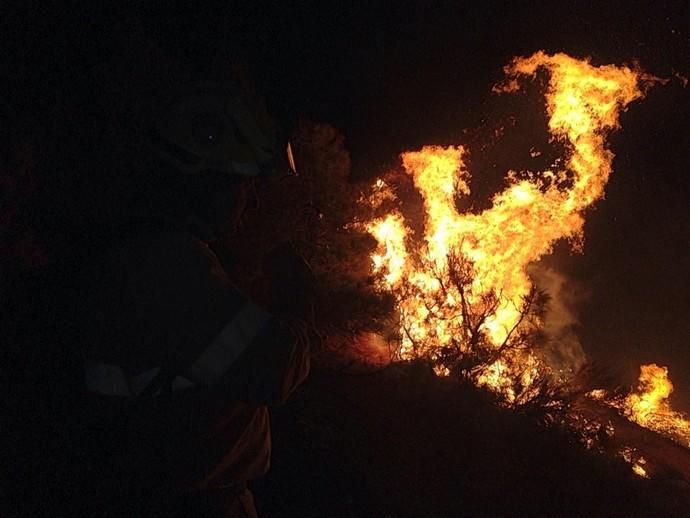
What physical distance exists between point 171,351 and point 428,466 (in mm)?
4689

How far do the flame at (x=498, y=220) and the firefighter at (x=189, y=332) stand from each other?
8.39 m

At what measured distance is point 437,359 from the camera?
964cm

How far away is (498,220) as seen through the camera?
1159 cm

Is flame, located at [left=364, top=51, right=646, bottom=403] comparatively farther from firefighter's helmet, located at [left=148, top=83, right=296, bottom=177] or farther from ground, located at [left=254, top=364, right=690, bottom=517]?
firefighter's helmet, located at [left=148, top=83, right=296, bottom=177]

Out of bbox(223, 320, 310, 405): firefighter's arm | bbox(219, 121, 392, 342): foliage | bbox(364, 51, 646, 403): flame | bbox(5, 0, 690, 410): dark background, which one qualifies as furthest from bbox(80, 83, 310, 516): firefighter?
bbox(364, 51, 646, 403): flame

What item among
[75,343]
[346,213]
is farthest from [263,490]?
[346,213]

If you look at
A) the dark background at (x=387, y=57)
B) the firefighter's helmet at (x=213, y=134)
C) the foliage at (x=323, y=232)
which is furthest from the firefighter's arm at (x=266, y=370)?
the dark background at (x=387, y=57)

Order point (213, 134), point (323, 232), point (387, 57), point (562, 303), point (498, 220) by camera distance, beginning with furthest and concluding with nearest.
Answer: point (562, 303)
point (387, 57)
point (498, 220)
point (323, 232)
point (213, 134)

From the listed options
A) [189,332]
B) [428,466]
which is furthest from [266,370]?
[428,466]

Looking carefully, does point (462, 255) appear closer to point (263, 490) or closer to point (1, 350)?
point (263, 490)

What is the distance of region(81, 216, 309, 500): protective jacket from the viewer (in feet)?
4.86

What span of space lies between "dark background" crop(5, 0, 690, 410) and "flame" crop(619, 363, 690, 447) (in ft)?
25.0

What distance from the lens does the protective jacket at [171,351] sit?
1.48 metres

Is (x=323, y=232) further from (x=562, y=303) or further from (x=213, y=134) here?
(x=562, y=303)
